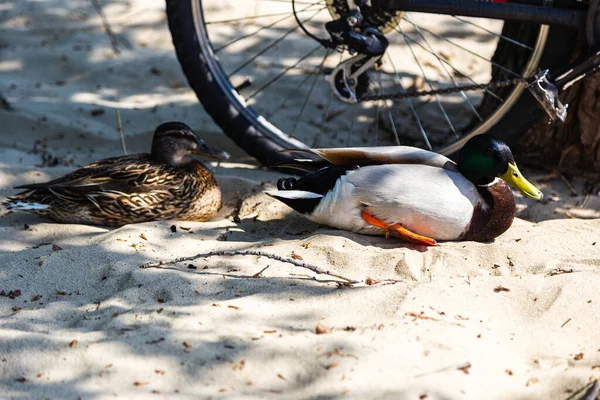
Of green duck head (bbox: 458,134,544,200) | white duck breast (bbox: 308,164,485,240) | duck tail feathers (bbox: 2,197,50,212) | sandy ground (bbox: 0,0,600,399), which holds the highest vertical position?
green duck head (bbox: 458,134,544,200)

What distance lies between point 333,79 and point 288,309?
77.0 inches

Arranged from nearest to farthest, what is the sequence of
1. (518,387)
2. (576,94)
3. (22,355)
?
(518,387)
(22,355)
(576,94)

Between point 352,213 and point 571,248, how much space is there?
112cm

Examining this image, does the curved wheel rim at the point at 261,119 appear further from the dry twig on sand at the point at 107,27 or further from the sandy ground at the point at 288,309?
the dry twig on sand at the point at 107,27

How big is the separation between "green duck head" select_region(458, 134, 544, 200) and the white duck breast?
78 millimetres

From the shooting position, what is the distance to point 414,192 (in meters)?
3.77

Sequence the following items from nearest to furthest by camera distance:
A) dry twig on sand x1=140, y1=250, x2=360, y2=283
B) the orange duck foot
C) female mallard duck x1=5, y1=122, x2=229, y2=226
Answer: dry twig on sand x1=140, y1=250, x2=360, y2=283
the orange duck foot
female mallard duck x1=5, y1=122, x2=229, y2=226

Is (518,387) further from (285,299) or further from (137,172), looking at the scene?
(137,172)

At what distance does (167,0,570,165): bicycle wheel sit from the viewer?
4.82 metres

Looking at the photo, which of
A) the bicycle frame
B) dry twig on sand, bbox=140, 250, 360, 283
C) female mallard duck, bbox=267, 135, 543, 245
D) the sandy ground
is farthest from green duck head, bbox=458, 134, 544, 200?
dry twig on sand, bbox=140, 250, 360, 283

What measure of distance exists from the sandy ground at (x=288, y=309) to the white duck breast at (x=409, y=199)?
12 cm

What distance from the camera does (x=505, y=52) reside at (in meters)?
5.09

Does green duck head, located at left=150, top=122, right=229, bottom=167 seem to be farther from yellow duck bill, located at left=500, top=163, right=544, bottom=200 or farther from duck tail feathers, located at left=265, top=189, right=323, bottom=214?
yellow duck bill, located at left=500, top=163, right=544, bottom=200

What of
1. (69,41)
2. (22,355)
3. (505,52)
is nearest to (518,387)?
(22,355)
